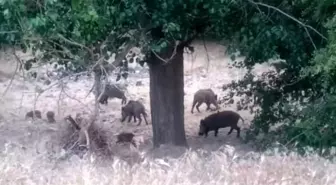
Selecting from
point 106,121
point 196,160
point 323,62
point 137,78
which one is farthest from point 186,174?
point 137,78

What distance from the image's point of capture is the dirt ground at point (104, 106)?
1357cm

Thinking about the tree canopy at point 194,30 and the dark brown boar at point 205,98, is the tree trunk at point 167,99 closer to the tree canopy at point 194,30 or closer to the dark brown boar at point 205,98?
the tree canopy at point 194,30

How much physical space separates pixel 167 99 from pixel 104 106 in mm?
6838

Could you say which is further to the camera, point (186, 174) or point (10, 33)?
point (10, 33)

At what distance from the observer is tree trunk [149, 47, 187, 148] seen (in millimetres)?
11516

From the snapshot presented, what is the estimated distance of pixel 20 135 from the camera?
14.5 m

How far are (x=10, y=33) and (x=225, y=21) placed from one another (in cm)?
305

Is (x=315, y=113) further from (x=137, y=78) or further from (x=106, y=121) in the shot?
(x=137, y=78)

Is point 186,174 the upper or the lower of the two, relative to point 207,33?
lower

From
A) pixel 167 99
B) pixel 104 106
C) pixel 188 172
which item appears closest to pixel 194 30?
pixel 167 99

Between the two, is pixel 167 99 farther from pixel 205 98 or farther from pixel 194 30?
pixel 205 98

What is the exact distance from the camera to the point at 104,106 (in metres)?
18.4

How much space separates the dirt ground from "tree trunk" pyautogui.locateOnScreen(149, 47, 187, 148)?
37cm

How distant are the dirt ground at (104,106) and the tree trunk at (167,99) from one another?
370mm
